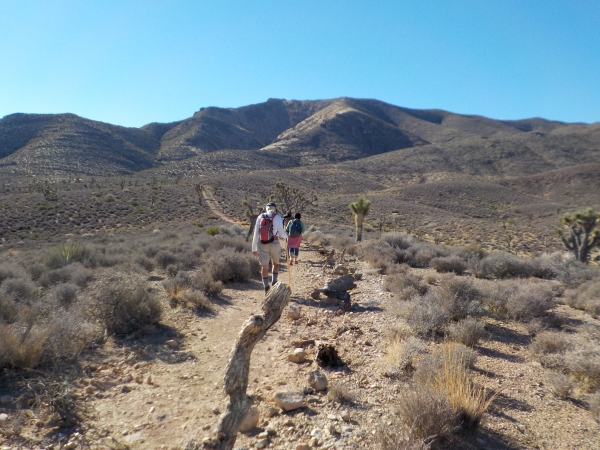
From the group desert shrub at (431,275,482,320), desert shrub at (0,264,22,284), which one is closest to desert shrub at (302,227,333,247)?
desert shrub at (431,275,482,320)

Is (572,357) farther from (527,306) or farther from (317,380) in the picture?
(317,380)

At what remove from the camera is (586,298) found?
859 centimetres

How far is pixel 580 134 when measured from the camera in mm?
97000

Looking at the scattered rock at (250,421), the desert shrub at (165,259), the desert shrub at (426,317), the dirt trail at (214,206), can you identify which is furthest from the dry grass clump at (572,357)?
the dirt trail at (214,206)

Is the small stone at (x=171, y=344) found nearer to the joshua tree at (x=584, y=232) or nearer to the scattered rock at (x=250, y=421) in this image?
the scattered rock at (x=250, y=421)

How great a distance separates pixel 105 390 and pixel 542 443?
16.0ft

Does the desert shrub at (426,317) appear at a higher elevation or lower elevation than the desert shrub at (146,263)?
higher

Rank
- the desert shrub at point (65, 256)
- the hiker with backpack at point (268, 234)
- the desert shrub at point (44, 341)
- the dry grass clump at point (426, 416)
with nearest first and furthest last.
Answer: the dry grass clump at point (426, 416), the desert shrub at point (44, 341), the hiker with backpack at point (268, 234), the desert shrub at point (65, 256)

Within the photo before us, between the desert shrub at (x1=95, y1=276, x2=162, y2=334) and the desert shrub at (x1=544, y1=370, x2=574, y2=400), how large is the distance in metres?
6.14

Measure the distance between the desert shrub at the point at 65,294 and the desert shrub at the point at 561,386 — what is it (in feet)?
26.3

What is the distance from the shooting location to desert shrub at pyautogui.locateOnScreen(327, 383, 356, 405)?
4016 millimetres

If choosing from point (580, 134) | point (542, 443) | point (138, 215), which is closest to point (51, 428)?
point (542, 443)

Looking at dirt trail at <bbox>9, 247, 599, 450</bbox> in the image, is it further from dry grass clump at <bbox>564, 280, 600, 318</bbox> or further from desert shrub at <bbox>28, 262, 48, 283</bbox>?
desert shrub at <bbox>28, 262, 48, 283</bbox>

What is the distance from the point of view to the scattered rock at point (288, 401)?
3881 millimetres
